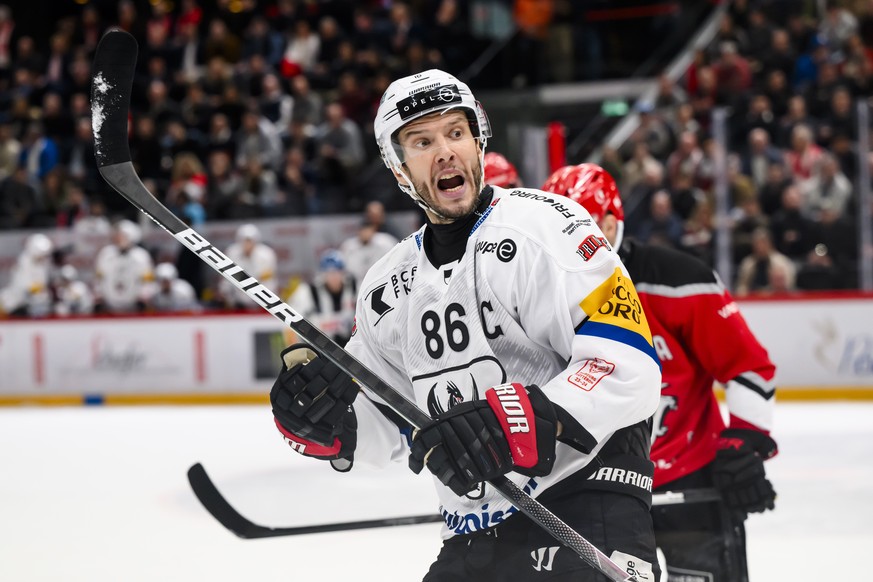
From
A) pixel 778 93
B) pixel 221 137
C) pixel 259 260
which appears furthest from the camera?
pixel 221 137

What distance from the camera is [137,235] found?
9.94 m

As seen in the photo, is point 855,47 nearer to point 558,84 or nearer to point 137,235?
point 558,84

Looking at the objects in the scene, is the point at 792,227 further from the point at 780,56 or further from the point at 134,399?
the point at 134,399

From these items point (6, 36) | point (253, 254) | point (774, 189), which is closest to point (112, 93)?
point (774, 189)

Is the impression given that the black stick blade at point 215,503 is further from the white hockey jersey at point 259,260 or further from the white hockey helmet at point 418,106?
the white hockey jersey at point 259,260

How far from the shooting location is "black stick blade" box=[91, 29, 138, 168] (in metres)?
1.94

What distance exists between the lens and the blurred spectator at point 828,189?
794cm

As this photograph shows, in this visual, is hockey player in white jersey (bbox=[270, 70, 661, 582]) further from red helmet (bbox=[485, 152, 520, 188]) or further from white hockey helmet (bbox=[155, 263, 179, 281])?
white hockey helmet (bbox=[155, 263, 179, 281])

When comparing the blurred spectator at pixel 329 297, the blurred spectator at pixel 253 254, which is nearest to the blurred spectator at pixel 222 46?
the blurred spectator at pixel 253 254

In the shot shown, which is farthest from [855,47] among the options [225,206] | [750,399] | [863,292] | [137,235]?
[750,399]

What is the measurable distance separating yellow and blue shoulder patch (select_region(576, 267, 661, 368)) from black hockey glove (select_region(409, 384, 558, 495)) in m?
0.13

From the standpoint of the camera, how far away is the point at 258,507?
492cm

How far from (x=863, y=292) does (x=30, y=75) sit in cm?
981

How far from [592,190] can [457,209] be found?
0.90 metres
